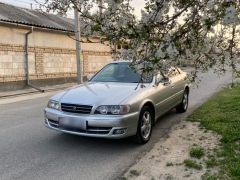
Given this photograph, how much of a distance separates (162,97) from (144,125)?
1.07 metres

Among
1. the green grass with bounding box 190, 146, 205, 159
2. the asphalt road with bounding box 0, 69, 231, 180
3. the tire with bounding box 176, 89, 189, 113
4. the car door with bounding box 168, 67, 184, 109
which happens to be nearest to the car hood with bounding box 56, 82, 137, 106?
the asphalt road with bounding box 0, 69, 231, 180

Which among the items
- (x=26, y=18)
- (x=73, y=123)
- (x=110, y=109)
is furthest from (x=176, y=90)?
(x=26, y=18)

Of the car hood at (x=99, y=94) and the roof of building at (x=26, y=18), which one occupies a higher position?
the roof of building at (x=26, y=18)

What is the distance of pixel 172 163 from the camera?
5082mm

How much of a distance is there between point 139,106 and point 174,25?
291 cm

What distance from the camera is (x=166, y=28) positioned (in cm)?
323

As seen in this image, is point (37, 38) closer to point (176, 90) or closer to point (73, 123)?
point (176, 90)

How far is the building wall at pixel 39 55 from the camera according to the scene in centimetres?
1620

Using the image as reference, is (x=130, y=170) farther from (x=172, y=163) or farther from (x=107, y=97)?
(x=107, y=97)

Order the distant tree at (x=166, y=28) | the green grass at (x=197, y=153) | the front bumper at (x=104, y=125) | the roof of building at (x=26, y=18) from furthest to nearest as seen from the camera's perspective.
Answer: the roof of building at (x=26, y=18)
the front bumper at (x=104, y=125)
the green grass at (x=197, y=153)
the distant tree at (x=166, y=28)

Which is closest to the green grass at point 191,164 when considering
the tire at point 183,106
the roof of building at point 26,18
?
the tire at point 183,106

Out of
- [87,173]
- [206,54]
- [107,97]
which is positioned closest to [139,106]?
[107,97]

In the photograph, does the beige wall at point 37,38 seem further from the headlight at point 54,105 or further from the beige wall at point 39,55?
the headlight at point 54,105

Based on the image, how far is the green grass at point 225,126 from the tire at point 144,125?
1230 millimetres
